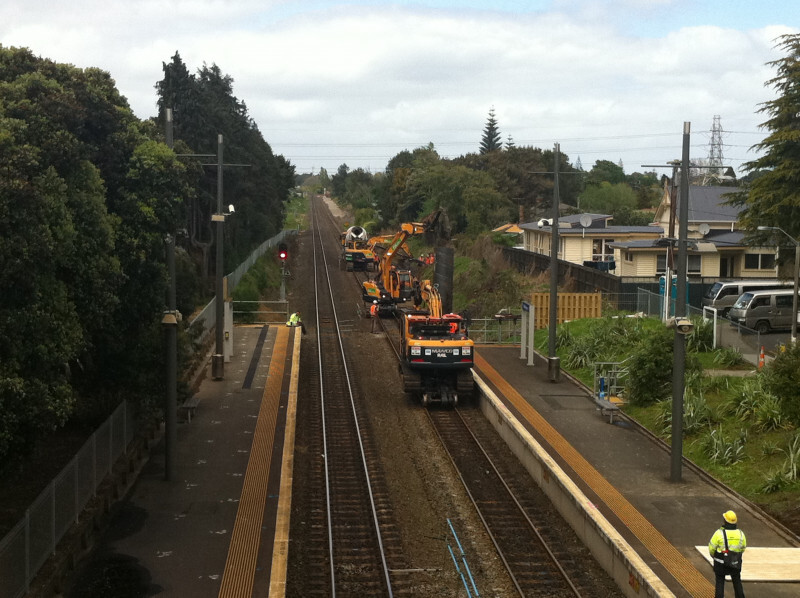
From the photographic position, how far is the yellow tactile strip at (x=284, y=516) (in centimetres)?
1363

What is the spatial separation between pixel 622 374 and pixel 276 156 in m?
69.3

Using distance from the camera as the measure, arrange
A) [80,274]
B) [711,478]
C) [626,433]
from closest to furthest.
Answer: [80,274]
[711,478]
[626,433]

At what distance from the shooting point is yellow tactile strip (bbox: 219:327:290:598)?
1406 centimetres

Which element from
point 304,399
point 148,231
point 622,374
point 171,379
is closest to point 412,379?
point 304,399

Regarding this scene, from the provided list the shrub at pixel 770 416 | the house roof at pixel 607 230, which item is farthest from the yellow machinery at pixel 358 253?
the shrub at pixel 770 416

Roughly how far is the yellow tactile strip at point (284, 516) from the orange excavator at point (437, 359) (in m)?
3.64

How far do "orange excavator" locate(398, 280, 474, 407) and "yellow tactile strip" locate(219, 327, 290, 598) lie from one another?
4156 mm

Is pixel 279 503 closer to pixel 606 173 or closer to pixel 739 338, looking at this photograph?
pixel 739 338

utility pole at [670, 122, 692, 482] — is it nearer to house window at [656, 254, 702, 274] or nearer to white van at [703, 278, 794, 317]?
white van at [703, 278, 794, 317]

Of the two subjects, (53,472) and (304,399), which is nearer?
(53,472)

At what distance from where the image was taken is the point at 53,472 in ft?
64.5

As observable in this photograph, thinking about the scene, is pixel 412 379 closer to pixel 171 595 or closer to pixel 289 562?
pixel 289 562

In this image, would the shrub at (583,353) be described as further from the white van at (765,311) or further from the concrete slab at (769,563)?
the concrete slab at (769,563)

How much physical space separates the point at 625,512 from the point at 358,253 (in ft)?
158
